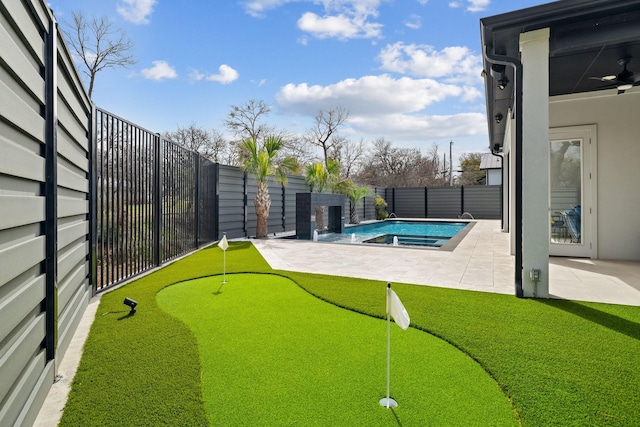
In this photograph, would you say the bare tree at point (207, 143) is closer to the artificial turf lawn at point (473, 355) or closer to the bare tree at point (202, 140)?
the bare tree at point (202, 140)

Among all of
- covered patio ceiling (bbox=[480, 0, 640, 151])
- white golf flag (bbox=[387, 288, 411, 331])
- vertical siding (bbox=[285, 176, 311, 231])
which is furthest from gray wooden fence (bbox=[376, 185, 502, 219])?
white golf flag (bbox=[387, 288, 411, 331])

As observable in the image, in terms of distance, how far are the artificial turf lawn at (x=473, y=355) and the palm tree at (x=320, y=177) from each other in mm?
8734

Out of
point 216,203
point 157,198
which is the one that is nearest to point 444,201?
point 216,203

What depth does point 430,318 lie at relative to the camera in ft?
10.9

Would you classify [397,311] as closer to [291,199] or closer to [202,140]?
[291,199]

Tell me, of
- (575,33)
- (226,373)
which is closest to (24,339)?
(226,373)

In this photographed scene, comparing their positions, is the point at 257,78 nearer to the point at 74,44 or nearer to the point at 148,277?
the point at 74,44

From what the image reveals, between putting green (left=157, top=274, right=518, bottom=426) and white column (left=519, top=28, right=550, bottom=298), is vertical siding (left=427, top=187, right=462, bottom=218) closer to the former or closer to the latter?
white column (left=519, top=28, right=550, bottom=298)

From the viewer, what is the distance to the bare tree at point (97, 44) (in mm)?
15211

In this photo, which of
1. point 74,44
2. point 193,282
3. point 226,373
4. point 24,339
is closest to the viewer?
point 24,339

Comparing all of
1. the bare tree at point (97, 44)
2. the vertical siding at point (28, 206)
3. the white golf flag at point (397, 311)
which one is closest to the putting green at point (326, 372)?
the white golf flag at point (397, 311)

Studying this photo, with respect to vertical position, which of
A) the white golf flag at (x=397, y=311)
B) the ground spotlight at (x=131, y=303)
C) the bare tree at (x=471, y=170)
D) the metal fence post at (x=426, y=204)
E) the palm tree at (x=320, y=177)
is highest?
the bare tree at (x=471, y=170)

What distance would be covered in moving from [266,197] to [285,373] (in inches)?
328

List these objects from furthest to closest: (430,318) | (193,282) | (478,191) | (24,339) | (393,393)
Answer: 1. (478,191)
2. (193,282)
3. (430,318)
4. (393,393)
5. (24,339)
